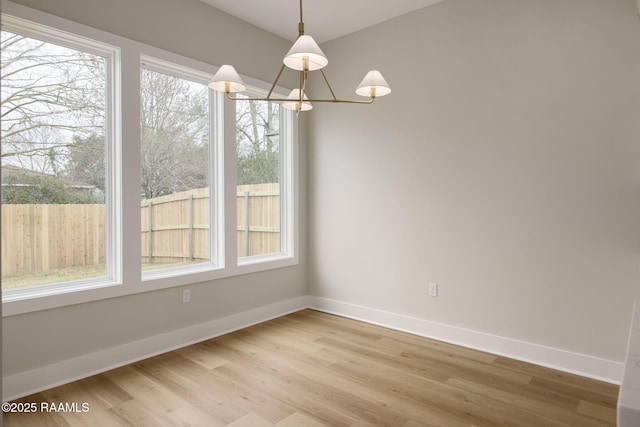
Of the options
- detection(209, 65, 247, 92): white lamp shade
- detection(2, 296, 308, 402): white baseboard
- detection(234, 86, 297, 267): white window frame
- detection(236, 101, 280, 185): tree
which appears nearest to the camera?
detection(209, 65, 247, 92): white lamp shade

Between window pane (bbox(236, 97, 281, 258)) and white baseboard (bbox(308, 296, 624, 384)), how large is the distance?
1.06 meters

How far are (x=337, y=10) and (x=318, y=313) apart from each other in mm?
3009

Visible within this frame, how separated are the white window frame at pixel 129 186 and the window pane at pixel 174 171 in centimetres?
13

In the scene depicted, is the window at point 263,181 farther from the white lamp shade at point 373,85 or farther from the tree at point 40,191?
the white lamp shade at point 373,85

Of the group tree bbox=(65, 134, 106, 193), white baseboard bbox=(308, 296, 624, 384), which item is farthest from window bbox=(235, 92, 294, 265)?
tree bbox=(65, 134, 106, 193)

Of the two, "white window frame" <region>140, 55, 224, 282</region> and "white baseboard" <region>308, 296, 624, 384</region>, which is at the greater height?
"white window frame" <region>140, 55, 224, 282</region>

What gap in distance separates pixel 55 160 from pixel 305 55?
2.00 metres

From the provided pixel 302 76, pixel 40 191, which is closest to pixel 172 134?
pixel 40 191

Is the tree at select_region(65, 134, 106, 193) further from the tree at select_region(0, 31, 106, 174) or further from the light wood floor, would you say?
the light wood floor

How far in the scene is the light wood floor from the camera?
236cm

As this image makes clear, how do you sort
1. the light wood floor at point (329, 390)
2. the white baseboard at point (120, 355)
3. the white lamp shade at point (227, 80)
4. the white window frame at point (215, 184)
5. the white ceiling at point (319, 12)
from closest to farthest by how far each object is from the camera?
the white lamp shade at point (227, 80), the light wood floor at point (329, 390), the white baseboard at point (120, 355), the white ceiling at point (319, 12), the white window frame at point (215, 184)

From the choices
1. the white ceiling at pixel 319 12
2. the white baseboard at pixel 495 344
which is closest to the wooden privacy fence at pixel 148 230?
the white baseboard at pixel 495 344

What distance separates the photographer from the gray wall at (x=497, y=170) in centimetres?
281

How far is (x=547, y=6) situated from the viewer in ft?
9.93
